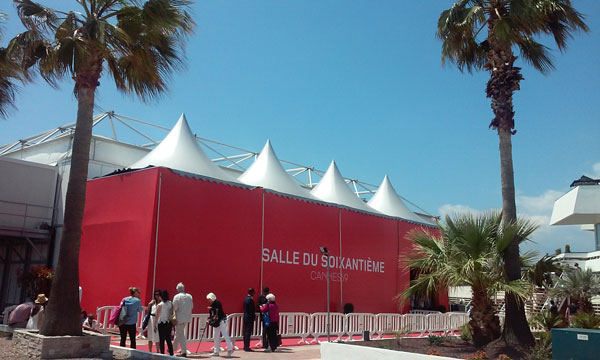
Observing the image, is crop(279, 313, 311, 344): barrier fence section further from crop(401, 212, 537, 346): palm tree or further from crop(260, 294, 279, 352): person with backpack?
crop(401, 212, 537, 346): palm tree

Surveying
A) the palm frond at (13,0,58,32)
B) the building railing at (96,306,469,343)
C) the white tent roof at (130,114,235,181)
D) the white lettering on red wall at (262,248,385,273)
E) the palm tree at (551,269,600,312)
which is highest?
the palm frond at (13,0,58,32)

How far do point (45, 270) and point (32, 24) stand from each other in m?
7.40

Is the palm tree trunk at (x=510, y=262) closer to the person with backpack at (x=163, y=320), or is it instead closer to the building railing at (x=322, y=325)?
the building railing at (x=322, y=325)

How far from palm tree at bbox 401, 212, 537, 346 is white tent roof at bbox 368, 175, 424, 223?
11973mm

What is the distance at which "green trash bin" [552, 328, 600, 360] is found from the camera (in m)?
7.67

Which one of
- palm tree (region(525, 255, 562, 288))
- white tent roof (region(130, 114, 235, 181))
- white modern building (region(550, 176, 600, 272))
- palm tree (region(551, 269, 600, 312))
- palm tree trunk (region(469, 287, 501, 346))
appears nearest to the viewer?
palm tree trunk (region(469, 287, 501, 346))

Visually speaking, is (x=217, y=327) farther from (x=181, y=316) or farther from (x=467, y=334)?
(x=467, y=334)

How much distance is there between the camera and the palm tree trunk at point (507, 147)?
10.5 metres

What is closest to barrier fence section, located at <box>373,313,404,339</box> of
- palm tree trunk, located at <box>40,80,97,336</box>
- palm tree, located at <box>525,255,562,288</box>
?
palm tree, located at <box>525,255,562,288</box>

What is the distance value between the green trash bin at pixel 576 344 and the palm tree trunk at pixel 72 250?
332 inches

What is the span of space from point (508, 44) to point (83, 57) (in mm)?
9070

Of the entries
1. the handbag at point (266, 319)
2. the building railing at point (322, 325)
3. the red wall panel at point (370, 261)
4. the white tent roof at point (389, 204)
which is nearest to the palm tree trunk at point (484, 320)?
the building railing at point (322, 325)

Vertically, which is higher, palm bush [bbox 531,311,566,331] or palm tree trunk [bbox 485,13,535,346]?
palm tree trunk [bbox 485,13,535,346]

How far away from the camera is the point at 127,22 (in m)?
11.2
